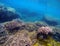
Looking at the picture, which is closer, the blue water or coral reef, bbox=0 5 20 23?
coral reef, bbox=0 5 20 23

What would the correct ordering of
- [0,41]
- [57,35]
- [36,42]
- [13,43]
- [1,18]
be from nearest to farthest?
[13,43] → [36,42] → [0,41] → [57,35] → [1,18]

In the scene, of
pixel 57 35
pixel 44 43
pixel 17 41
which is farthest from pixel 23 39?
pixel 57 35

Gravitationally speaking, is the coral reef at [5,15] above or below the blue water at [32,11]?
above

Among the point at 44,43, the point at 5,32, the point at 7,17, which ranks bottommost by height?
the point at 7,17

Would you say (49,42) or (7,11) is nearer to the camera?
(49,42)

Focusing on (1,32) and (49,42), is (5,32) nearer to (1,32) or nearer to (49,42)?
(1,32)

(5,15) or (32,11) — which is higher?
(5,15)

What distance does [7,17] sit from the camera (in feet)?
50.1

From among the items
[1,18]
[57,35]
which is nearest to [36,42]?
[57,35]

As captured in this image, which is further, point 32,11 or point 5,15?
point 32,11

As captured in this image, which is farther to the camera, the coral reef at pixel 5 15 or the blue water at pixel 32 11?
the blue water at pixel 32 11

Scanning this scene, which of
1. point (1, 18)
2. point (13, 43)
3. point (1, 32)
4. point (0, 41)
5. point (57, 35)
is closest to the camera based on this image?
point (13, 43)

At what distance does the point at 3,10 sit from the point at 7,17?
860 millimetres

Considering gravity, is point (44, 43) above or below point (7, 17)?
Answer: above
